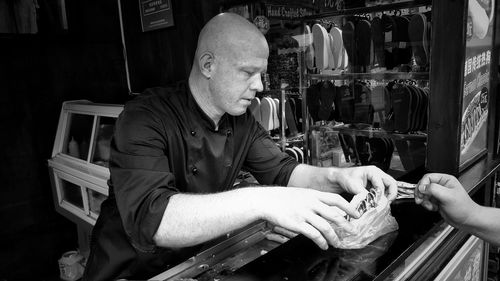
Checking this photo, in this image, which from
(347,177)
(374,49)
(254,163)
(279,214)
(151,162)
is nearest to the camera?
(279,214)

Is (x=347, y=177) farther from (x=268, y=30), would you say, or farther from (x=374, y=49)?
(x=268, y=30)

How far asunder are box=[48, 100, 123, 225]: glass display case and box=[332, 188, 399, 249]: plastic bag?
2153 mm

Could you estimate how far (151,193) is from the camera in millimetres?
1094

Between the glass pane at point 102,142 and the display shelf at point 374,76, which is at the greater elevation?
the display shelf at point 374,76

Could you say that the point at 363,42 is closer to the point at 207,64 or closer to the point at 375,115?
the point at 375,115

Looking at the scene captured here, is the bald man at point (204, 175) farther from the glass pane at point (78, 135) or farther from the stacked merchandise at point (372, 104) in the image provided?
the glass pane at point (78, 135)

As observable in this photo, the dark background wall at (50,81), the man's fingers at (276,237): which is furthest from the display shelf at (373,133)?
the man's fingers at (276,237)

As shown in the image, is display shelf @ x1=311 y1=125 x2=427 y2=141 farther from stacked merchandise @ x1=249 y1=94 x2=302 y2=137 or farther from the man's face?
the man's face

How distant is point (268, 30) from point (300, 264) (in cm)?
291

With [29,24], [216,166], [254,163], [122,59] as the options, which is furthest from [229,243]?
[122,59]

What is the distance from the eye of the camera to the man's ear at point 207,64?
1.47 metres

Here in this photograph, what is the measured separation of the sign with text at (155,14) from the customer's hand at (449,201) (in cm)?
297

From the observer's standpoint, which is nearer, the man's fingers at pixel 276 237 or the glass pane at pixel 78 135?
the man's fingers at pixel 276 237

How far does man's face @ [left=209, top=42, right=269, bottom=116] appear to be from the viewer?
143cm
